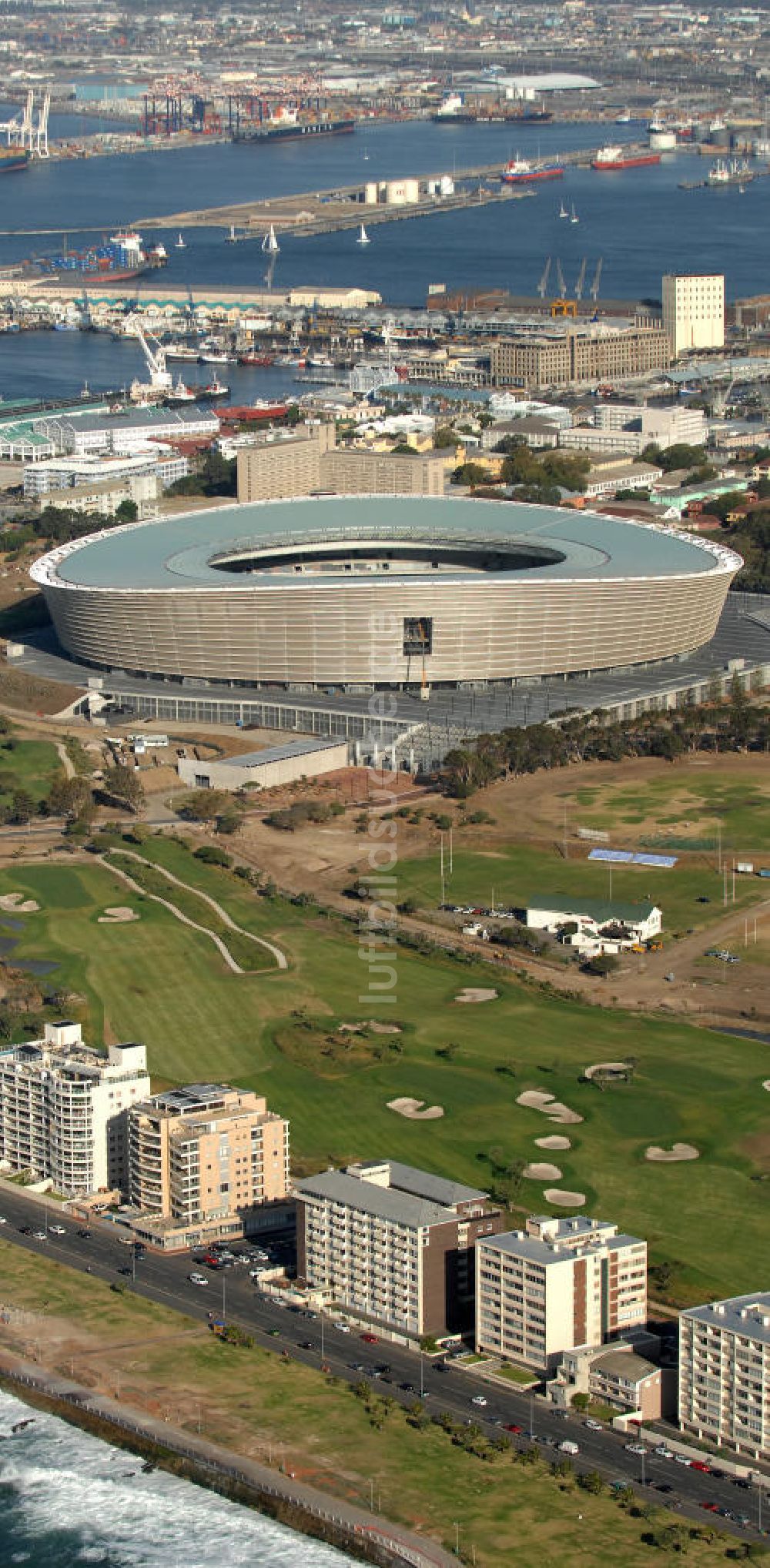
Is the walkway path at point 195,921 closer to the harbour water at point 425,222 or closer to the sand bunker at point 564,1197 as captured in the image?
the sand bunker at point 564,1197

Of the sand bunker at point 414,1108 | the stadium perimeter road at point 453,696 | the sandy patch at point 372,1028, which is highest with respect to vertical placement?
the stadium perimeter road at point 453,696

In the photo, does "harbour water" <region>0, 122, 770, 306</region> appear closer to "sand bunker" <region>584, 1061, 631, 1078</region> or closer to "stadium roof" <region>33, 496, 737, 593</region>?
"stadium roof" <region>33, 496, 737, 593</region>

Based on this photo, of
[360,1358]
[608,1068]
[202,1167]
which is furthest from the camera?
[608,1068]

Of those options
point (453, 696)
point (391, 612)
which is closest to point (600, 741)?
point (453, 696)

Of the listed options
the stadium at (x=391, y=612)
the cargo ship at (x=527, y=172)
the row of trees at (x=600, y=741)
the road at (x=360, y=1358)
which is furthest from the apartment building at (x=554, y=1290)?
the cargo ship at (x=527, y=172)

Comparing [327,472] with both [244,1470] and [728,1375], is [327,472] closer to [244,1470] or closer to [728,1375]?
[728,1375]
